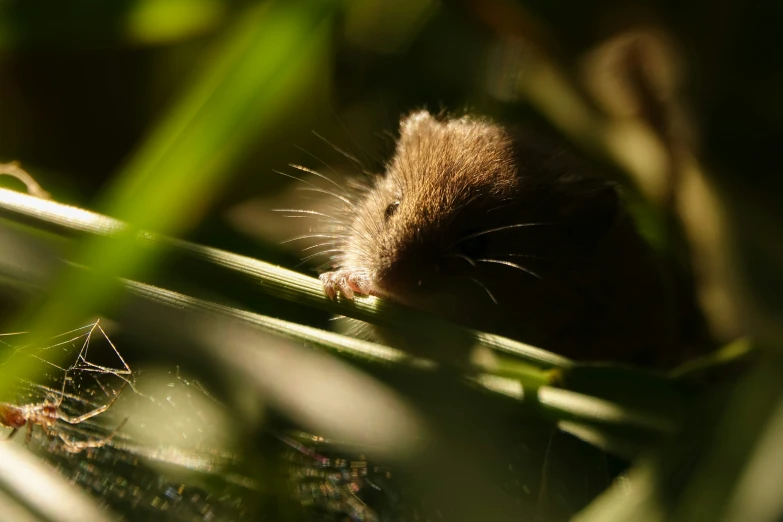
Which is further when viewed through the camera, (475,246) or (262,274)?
(475,246)

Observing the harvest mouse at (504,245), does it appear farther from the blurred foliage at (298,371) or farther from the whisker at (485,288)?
the blurred foliage at (298,371)

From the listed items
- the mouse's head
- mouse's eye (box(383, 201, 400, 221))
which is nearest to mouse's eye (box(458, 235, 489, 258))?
the mouse's head

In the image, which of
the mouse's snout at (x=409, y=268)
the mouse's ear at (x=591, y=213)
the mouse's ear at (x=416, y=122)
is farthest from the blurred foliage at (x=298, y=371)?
the mouse's ear at (x=591, y=213)

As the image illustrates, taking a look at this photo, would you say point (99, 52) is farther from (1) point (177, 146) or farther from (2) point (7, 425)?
(2) point (7, 425)

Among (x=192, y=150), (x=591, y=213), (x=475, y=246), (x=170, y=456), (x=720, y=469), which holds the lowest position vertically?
(x=170, y=456)

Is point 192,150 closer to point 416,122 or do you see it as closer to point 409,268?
point 409,268

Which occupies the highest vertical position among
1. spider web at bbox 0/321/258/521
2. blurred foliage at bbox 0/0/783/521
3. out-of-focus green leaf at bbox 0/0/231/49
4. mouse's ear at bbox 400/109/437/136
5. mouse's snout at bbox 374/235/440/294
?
mouse's ear at bbox 400/109/437/136

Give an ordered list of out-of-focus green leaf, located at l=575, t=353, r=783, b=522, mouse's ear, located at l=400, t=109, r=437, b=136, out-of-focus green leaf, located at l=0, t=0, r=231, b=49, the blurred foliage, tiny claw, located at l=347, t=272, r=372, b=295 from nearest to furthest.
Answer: out-of-focus green leaf, located at l=575, t=353, r=783, b=522, the blurred foliage, tiny claw, located at l=347, t=272, r=372, b=295, out-of-focus green leaf, located at l=0, t=0, r=231, b=49, mouse's ear, located at l=400, t=109, r=437, b=136

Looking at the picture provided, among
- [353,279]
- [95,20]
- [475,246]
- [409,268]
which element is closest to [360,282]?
[353,279]

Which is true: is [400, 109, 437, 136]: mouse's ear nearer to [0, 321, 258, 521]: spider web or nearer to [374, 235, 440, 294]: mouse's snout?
[374, 235, 440, 294]: mouse's snout
